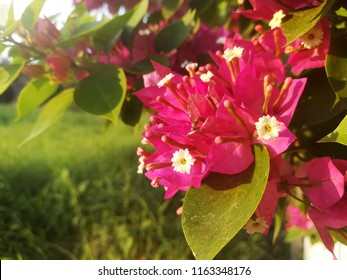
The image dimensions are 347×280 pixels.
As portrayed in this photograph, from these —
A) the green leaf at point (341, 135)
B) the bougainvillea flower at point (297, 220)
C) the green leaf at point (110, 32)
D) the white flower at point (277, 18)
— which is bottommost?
the bougainvillea flower at point (297, 220)

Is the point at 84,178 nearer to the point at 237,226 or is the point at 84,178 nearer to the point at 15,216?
the point at 15,216

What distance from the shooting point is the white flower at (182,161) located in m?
0.32

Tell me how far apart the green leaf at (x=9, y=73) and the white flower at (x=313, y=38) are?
279mm

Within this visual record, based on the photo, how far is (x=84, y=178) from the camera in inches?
94.6

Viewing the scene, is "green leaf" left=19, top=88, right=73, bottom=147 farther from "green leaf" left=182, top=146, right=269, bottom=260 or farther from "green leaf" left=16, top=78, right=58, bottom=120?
"green leaf" left=182, top=146, right=269, bottom=260

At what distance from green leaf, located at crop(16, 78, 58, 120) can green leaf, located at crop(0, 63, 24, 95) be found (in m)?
0.08

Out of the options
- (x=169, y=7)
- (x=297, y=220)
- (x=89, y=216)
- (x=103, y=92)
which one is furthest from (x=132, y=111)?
(x=89, y=216)

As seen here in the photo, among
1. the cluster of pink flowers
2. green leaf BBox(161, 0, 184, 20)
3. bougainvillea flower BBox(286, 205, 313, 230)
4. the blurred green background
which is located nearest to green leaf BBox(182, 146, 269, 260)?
the cluster of pink flowers

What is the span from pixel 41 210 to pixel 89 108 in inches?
66.2

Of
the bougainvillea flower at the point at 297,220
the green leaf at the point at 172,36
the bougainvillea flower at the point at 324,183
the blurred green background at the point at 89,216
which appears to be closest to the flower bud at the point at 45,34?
the green leaf at the point at 172,36

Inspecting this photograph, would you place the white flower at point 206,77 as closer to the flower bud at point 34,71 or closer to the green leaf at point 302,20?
the green leaf at point 302,20

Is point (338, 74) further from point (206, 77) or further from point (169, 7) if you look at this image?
point (169, 7)

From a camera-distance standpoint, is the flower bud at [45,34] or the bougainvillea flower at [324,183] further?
the flower bud at [45,34]

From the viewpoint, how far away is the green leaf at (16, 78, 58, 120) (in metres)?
0.60
